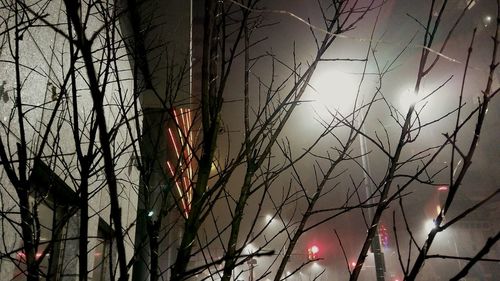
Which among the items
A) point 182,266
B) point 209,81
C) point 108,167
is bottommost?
point 182,266

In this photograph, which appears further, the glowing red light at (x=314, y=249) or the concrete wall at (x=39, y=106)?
the glowing red light at (x=314, y=249)

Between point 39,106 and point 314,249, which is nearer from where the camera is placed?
point 39,106

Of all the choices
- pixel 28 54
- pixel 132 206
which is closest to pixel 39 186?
pixel 28 54

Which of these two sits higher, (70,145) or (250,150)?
(70,145)

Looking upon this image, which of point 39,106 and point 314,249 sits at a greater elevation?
point 314,249

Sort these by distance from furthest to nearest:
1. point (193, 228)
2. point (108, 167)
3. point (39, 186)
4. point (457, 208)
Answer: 1. point (457, 208)
2. point (39, 186)
3. point (193, 228)
4. point (108, 167)

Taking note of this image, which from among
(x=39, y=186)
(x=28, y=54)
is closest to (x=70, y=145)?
(x=39, y=186)

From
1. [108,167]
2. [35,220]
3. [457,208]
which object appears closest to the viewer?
[108,167]

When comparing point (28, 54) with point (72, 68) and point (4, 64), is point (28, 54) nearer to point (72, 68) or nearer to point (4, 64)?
point (4, 64)

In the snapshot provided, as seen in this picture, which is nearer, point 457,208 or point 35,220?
point 35,220

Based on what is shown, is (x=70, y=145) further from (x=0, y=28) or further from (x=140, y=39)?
(x=140, y=39)

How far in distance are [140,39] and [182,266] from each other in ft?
4.85

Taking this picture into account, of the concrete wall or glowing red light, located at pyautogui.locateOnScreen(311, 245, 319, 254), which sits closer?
the concrete wall

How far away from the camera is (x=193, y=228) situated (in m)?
2.06
